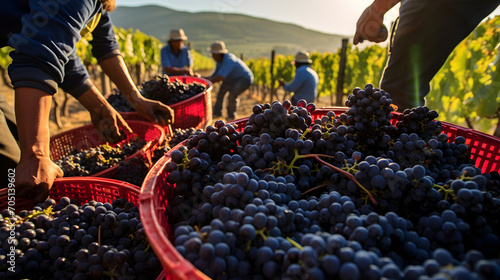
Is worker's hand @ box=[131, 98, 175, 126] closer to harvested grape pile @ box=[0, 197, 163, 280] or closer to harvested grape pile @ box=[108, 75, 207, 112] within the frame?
harvested grape pile @ box=[108, 75, 207, 112]

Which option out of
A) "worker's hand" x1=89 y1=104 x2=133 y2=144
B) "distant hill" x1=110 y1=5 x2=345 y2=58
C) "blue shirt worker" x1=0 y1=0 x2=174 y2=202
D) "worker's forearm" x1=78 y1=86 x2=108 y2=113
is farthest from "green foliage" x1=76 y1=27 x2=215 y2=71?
"distant hill" x1=110 y1=5 x2=345 y2=58

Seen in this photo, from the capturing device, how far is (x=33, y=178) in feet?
3.36

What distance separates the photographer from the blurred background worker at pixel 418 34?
1582 millimetres

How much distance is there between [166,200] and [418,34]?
1647mm

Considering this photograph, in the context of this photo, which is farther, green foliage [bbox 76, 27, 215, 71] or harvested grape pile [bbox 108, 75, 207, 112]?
green foliage [bbox 76, 27, 215, 71]

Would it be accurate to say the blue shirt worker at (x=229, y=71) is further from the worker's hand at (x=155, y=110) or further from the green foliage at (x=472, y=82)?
the worker's hand at (x=155, y=110)

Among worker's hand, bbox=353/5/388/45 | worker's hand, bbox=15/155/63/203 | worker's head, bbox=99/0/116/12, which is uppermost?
worker's head, bbox=99/0/116/12

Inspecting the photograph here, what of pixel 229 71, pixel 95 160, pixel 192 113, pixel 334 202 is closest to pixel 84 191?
Result: pixel 95 160

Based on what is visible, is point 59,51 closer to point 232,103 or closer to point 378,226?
point 378,226

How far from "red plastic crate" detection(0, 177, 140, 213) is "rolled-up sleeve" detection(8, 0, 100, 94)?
42 centimetres

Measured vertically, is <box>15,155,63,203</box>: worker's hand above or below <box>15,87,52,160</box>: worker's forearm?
below

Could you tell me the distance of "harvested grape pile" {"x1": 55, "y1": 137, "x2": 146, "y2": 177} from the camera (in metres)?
1.86

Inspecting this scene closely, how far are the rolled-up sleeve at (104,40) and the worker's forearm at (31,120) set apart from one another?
961 millimetres

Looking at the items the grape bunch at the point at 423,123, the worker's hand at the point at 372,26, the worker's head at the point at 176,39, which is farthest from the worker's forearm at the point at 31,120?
the worker's head at the point at 176,39
